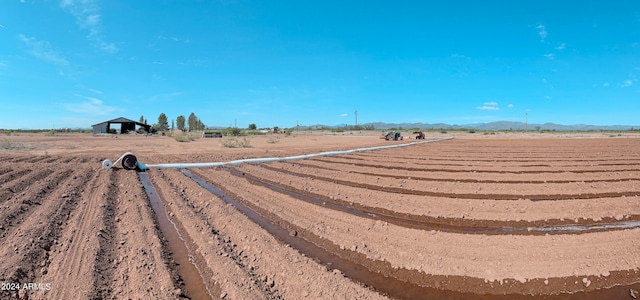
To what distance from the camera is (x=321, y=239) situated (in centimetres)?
418

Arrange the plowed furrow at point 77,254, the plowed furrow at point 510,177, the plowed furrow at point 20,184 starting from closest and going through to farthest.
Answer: the plowed furrow at point 77,254 < the plowed furrow at point 20,184 < the plowed furrow at point 510,177


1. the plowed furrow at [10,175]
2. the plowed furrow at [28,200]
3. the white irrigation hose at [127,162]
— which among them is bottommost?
the plowed furrow at [28,200]

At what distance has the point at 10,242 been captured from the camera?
3.67 metres

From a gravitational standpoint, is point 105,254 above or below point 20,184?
below

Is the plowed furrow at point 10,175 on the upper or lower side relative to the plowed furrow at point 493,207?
upper

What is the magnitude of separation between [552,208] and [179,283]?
239 inches

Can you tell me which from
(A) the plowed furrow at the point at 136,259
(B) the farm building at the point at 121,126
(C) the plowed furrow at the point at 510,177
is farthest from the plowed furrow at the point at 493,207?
(B) the farm building at the point at 121,126

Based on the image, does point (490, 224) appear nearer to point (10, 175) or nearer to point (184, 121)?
point (10, 175)

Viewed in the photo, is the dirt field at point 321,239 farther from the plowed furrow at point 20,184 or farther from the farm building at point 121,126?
the farm building at point 121,126

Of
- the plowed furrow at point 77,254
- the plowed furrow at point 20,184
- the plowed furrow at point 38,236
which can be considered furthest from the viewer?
the plowed furrow at point 20,184

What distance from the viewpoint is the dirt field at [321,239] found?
2916mm

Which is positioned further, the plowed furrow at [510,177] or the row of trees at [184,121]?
the row of trees at [184,121]

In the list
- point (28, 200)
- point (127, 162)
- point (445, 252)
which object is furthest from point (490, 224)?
point (127, 162)

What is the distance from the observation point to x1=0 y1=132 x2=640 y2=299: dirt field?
292cm
